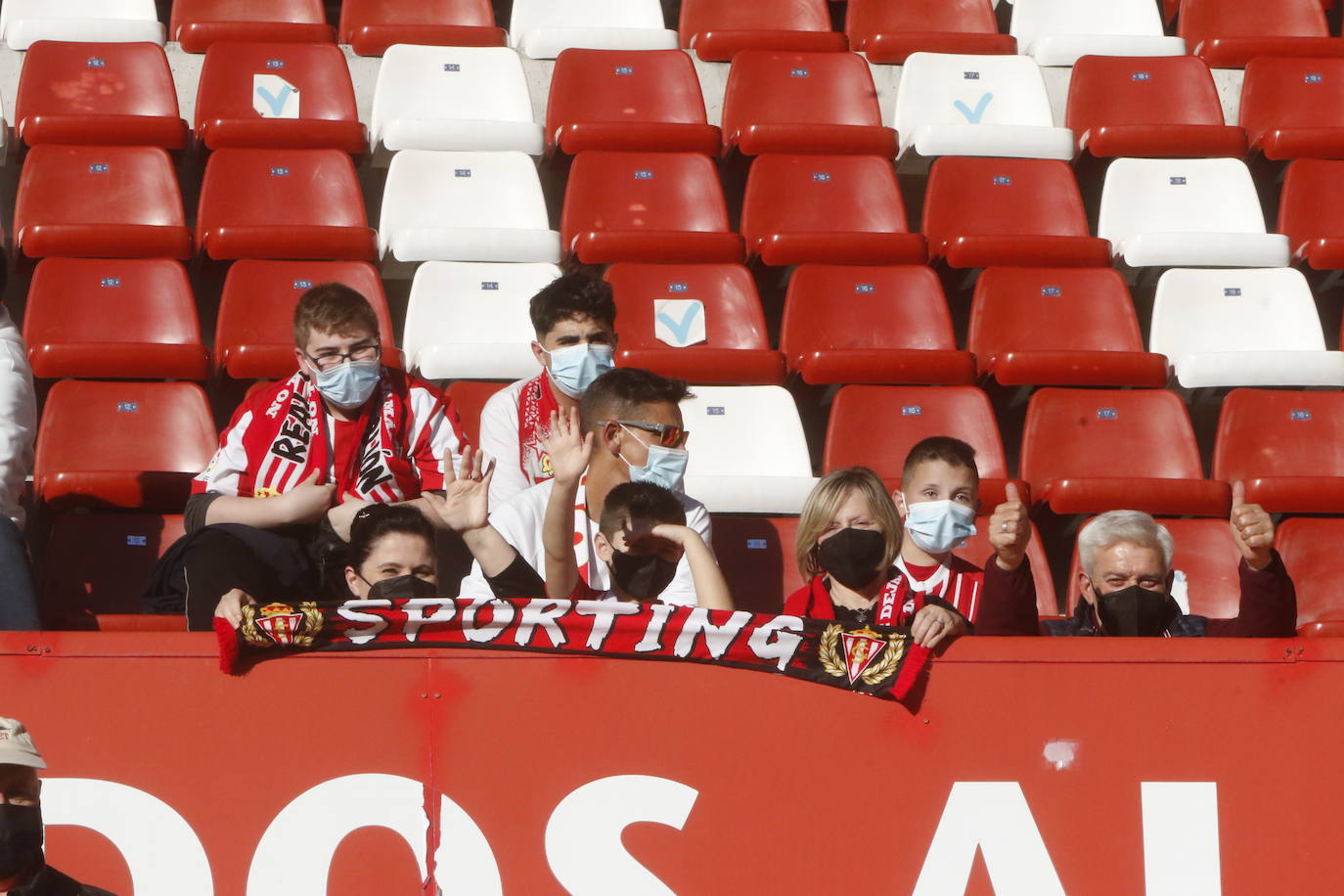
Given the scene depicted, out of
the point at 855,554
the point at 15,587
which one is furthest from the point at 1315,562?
the point at 15,587

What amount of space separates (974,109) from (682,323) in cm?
179

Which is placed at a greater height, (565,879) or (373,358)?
(373,358)

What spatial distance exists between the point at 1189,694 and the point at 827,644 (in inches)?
22.6

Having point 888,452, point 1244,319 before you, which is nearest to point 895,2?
point 1244,319

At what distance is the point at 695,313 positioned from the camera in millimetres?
4676

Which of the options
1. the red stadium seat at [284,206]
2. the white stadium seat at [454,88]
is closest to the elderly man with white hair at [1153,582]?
the red stadium seat at [284,206]

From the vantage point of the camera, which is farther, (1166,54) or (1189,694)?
(1166,54)

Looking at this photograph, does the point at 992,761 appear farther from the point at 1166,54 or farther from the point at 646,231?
the point at 1166,54

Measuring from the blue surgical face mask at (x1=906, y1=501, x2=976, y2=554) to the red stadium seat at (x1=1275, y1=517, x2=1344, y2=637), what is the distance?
1.13 metres

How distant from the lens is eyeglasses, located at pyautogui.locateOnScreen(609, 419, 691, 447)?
3.27 metres

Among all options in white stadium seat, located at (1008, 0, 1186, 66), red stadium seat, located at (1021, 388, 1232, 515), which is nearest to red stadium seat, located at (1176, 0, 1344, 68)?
white stadium seat, located at (1008, 0, 1186, 66)

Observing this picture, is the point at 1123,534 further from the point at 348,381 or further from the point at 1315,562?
the point at 348,381

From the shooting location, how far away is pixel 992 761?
2633mm

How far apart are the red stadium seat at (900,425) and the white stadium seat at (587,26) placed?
84.3 inches
